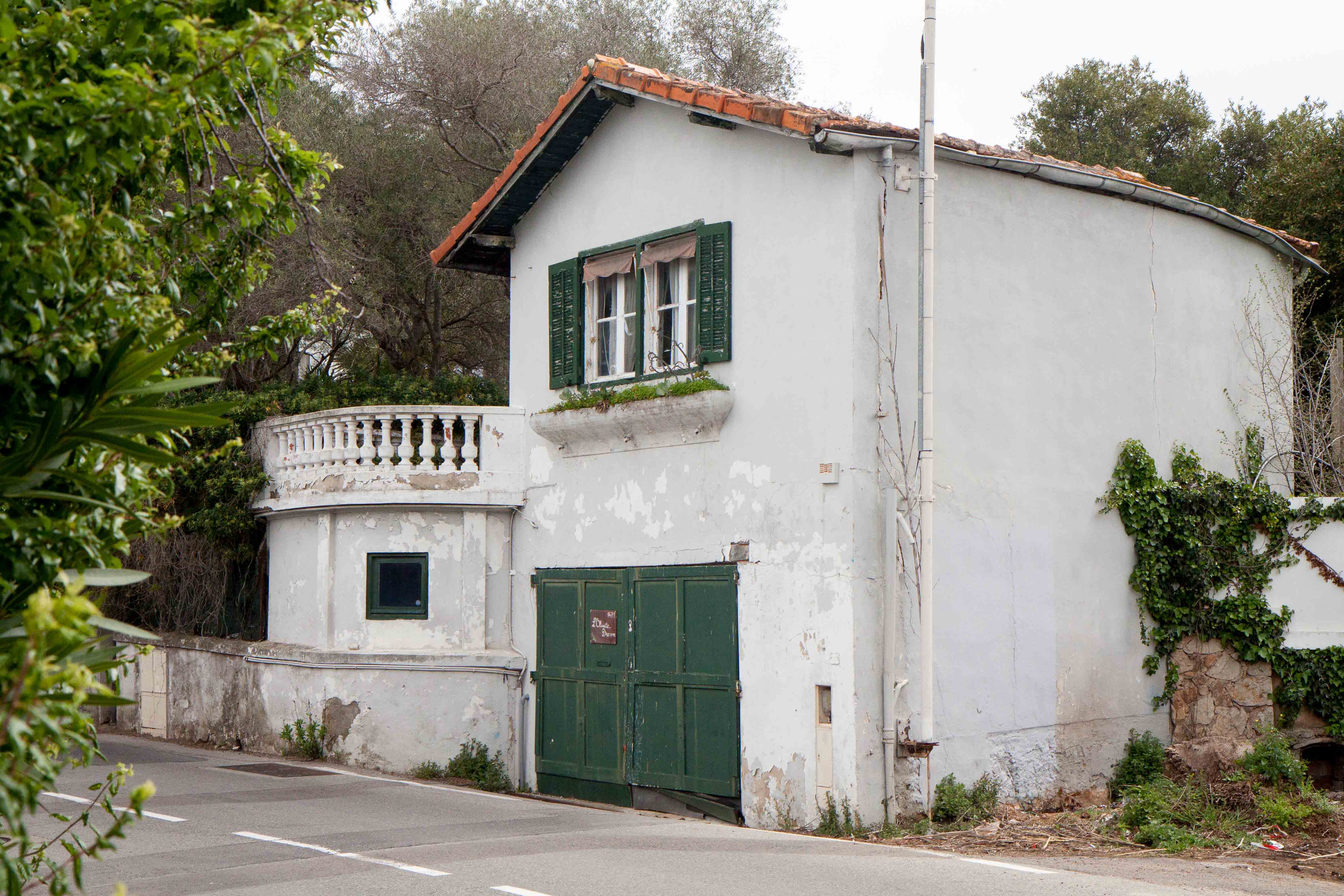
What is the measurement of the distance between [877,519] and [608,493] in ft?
10.7

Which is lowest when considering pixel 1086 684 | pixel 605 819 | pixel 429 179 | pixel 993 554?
pixel 605 819

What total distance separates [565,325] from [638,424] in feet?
5.56

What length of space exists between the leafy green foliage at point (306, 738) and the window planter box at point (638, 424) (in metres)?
4.18

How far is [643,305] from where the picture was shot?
13.5 metres

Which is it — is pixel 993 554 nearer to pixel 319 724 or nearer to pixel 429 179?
pixel 319 724

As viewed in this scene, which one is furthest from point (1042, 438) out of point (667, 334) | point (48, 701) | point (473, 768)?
point (48, 701)

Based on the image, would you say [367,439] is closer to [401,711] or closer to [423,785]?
[401,711]

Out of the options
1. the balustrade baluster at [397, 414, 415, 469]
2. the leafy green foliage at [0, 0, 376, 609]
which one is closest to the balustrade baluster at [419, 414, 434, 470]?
the balustrade baluster at [397, 414, 415, 469]

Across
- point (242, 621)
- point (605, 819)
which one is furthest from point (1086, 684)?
point (242, 621)

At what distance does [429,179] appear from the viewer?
20.2 metres

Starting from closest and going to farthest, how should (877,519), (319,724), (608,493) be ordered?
(877,519), (608,493), (319,724)

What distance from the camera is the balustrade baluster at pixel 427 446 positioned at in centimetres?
1489

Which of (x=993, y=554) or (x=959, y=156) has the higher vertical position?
(x=959, y=156)

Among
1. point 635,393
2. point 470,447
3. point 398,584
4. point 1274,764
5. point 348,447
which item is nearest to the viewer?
point 1274,764
